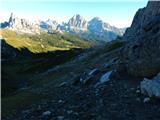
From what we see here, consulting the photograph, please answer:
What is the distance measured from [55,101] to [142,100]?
8.65 metres

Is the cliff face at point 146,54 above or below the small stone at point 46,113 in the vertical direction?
above

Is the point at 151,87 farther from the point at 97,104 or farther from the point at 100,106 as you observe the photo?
the point at 97,104

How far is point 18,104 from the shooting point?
3338 cm

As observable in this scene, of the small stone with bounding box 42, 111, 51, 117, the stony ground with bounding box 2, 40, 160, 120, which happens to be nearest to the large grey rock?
the stony ground with bounding box 2, 40, 160, 120

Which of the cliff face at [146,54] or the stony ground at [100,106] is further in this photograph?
the cliff face at [146,54]

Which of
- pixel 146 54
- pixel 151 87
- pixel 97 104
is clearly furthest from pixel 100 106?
pixel 146 54

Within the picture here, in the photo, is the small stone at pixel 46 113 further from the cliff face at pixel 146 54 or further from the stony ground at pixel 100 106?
the cliff face at pixel 146 54

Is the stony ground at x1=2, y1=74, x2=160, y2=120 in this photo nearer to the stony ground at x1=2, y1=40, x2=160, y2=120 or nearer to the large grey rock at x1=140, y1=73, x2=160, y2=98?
the stony ground at x1=2, y1=40, x2=160, y2=120

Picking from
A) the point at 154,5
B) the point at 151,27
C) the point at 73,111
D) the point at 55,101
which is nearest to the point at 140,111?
the point at 73,111

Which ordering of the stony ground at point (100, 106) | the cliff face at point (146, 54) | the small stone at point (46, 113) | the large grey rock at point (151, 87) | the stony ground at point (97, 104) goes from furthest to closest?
the cliff face at point (146, 54), the small stone at point (46, 113), the large grey rock at point (151, 87), the stony ground at point (97, 104), the stony ground at point (100, 106)

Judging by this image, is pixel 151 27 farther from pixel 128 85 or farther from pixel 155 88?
pixel 155 88

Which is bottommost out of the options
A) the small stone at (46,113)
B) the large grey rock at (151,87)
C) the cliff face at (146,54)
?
the small stone at (46,113)

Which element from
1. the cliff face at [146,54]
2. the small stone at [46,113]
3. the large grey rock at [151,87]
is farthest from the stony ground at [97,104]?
the cliff face at [146,54]

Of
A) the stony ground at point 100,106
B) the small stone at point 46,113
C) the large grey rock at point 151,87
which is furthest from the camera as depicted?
the small stone at point 46,113
